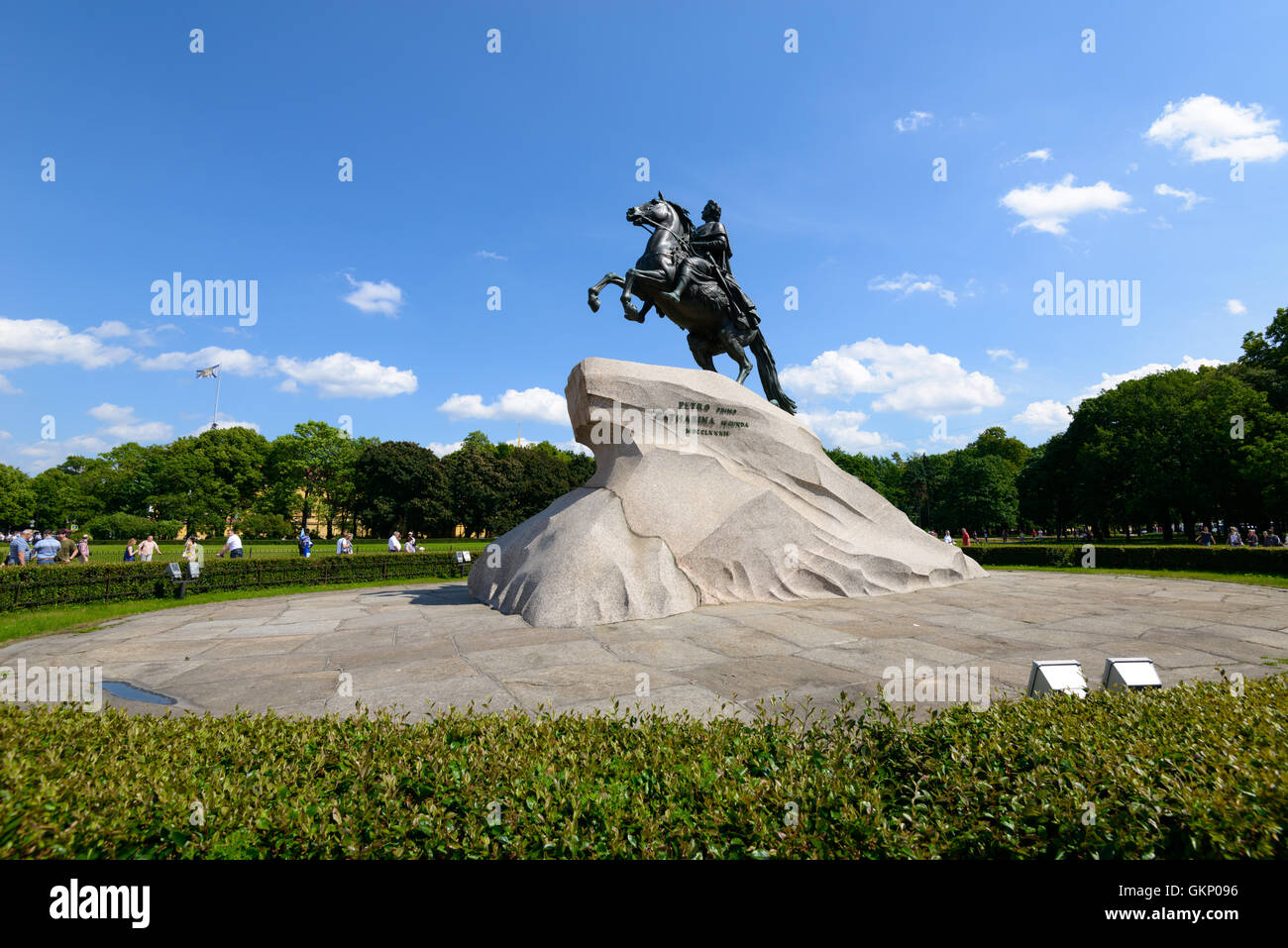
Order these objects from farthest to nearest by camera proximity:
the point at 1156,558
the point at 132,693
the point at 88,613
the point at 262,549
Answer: the point at 262,549 → the point at 1156,558 → the point at 88,613 → the point at 132,693

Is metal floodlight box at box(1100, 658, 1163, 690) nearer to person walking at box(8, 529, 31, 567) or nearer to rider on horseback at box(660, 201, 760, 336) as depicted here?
rider on horseback at box(660, 201, 760, 336)

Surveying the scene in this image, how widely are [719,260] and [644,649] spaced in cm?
1051

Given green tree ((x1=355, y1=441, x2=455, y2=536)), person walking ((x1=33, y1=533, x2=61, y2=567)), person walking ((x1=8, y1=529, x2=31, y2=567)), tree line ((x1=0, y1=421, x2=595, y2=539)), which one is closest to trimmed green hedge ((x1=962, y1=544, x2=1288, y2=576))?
person walking ((x1=33, y1=533, x2=61, y2=567))

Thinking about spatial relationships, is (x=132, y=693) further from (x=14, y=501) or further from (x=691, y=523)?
(x=14, y=501)

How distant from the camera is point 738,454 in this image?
466 inches

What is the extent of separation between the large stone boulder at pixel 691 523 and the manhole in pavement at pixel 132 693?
4.00m

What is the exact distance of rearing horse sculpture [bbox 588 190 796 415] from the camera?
12.8 metres

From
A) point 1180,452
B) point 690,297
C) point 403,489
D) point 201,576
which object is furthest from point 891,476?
point 201,576

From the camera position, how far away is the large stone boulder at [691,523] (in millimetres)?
9000

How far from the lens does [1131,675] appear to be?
13.0 ft

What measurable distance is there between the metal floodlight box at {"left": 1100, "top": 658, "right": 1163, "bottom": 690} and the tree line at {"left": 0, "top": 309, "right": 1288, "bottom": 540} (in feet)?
115
